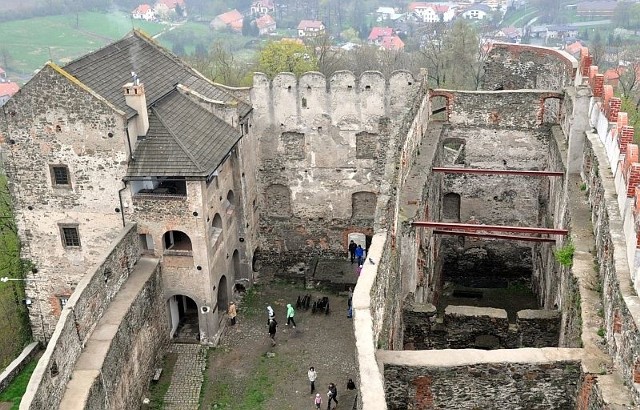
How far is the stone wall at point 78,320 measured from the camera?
14.9 metres

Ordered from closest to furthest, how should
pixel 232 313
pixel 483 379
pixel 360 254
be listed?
pixel 483 379, pixel 232 313, pixel 360 254

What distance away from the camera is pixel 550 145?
2562 centimetres

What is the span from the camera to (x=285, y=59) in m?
46.4

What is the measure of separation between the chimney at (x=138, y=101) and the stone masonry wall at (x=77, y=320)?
119 inches

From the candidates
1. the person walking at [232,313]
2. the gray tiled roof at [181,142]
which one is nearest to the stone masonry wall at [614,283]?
the gray tiled roof at [181,142]

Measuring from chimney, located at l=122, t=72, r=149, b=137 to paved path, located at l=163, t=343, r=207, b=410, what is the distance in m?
7.05

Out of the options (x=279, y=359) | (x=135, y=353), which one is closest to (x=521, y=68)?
(x=279, y=359)

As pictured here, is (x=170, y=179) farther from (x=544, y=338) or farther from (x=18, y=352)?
(x=544, y=338)

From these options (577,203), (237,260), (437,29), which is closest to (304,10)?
(437,29)

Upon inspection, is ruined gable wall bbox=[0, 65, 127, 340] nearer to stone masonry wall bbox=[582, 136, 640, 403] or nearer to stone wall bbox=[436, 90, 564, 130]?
stone wall bbox=[436, 90, 564, 130]

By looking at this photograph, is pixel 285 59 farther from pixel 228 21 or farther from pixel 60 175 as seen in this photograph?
pixel 228 21

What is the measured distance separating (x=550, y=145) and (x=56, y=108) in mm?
16654

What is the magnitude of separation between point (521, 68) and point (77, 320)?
20.5 metres

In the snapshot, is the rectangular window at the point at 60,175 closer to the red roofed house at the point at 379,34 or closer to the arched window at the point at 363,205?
the arched window at the point at 363,205
